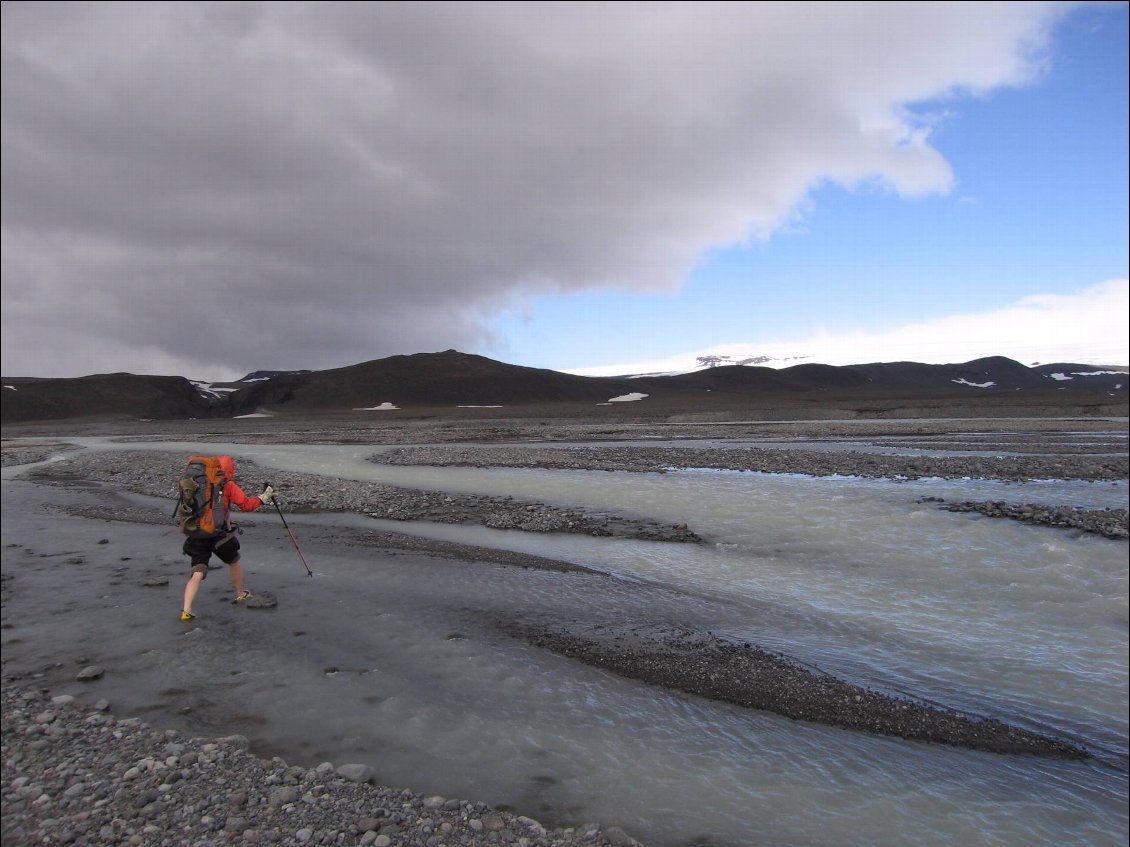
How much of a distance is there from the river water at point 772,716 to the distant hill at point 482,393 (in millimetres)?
59107

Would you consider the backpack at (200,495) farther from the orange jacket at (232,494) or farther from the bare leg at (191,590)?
the bare leg at (191,590)

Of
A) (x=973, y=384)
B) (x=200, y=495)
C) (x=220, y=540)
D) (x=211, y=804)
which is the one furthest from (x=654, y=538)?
(x=973, y=384)

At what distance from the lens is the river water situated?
4125 millimetres

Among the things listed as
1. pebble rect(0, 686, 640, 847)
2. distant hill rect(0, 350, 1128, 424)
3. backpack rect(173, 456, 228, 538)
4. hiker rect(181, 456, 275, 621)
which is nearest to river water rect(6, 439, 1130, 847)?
pebble rect(0, 686, 640, 847)

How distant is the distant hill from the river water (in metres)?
59.1

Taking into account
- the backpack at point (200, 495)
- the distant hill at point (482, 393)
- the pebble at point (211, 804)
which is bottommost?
the pebble at point (211, 804)

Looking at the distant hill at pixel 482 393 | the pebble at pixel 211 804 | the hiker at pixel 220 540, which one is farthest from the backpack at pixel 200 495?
the distant hill at pixel 482 393

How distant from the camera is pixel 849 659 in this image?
6.44 m

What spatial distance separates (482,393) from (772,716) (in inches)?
4122

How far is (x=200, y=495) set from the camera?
7.14m

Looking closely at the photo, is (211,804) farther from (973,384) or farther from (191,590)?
(973,384)

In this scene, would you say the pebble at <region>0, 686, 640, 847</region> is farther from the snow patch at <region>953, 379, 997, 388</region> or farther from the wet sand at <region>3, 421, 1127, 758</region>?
the snow patch at <region>953, 379, 997, 388</region>

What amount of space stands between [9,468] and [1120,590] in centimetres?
3699

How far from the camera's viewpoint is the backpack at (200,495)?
700 cm
